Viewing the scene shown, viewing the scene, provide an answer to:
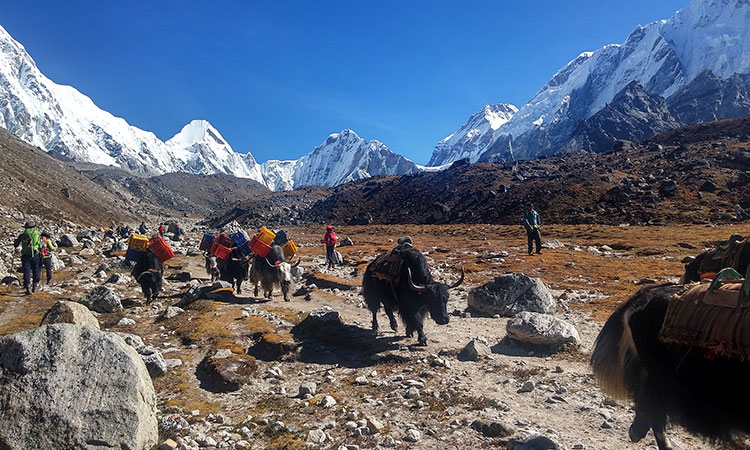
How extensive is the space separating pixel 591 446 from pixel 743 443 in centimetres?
137

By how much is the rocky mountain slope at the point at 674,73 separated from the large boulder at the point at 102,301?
12491 centimetres

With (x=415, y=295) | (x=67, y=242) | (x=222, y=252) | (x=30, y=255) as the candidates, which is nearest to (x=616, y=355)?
(x=415, y=295)

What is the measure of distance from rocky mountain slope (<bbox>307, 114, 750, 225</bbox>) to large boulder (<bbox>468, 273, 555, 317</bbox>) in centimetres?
3160

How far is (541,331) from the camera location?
253 inches

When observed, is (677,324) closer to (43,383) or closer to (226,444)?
(226,444)

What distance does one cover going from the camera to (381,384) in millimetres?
5332

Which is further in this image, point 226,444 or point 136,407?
point 226,444

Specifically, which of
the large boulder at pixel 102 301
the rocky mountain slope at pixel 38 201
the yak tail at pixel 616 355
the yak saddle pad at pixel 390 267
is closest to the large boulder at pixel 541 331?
the yak saddle pad at pixel 390 267

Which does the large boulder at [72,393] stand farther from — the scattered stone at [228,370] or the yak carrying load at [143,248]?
the yak carrying load at [143,248]

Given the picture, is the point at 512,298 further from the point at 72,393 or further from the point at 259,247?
the point at 72,393

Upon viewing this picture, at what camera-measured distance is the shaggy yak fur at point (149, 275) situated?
10.8 m

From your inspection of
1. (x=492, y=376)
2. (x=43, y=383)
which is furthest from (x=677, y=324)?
(x=43, y=383)

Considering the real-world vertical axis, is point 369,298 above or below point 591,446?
above

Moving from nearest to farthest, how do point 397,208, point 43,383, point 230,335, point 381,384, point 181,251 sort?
point 43,383 < point 381,384 < point 230,335 < point 181,251 < point 397,208
